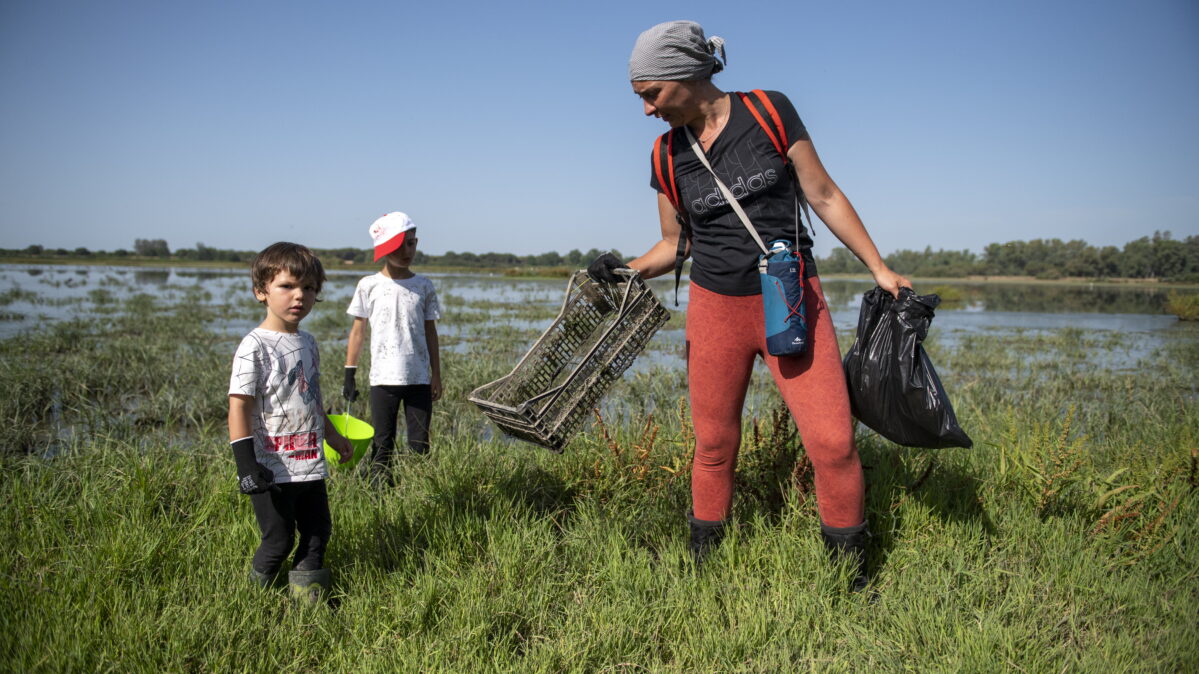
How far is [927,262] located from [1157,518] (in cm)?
6252

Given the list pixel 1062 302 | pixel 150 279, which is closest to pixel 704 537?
pixel 1062 302

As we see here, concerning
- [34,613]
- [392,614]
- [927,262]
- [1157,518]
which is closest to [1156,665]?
[1157,518]

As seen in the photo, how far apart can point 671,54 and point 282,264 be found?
151cm

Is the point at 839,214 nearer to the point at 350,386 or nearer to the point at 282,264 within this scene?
the point at 282,264

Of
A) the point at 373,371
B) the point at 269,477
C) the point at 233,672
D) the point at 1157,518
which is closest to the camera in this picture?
the point at 233,672

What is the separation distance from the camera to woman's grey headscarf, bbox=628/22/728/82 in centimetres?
233

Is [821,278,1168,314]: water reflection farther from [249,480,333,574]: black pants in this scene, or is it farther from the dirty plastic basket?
[249,480,333,574]: black pants

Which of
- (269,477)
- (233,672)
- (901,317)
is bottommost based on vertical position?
(233,672)

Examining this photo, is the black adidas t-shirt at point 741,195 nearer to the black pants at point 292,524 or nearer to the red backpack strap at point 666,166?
the red backpack strap at point 666,166

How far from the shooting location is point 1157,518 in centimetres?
298

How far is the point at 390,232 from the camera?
144 inches

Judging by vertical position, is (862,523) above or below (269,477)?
below

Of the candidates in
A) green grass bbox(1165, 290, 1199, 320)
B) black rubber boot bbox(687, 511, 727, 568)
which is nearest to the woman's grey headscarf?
black rubber boot bbox(687, 511, 727, 568)

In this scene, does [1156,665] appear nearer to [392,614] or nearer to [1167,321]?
[392,614]
